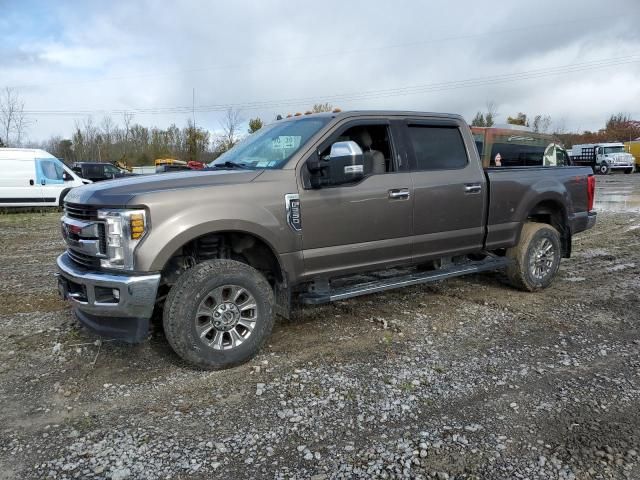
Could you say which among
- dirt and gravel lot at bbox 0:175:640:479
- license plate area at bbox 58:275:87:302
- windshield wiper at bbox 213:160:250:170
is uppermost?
windshield wiper at bbox 213:160:250:170

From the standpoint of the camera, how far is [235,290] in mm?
3701

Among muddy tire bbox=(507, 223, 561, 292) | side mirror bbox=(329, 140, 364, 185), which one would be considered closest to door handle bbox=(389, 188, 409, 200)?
side mirror bbox=(329, 140, 364, 185)

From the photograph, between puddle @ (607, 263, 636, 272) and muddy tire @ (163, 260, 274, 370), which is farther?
puddle @ (607, 263, 636, 272)

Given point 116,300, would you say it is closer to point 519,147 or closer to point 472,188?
point 472,188

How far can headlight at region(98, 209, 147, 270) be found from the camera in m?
3.33

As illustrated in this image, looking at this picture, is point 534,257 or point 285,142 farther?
point 534,257

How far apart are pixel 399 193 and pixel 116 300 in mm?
2520

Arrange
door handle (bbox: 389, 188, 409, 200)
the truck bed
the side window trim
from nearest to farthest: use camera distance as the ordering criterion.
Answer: door handle (bbox: 389, 188, 409, 200) → the side window trim → the truck bed

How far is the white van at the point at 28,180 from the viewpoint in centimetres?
1509

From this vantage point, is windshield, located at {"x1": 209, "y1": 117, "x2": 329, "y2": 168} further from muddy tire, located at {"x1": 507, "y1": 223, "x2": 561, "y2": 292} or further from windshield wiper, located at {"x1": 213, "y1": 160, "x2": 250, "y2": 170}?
muddy tire, located at {"x1": 507, "y1": 223, "x2": 561, "y2": 292}

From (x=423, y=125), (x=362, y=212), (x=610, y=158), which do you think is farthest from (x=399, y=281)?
(x=610, y=158)

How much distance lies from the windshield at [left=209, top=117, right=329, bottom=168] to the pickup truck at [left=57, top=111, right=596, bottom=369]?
0.06ft

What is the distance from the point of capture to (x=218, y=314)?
3658mm

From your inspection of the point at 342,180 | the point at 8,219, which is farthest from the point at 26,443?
the point at 8,219
